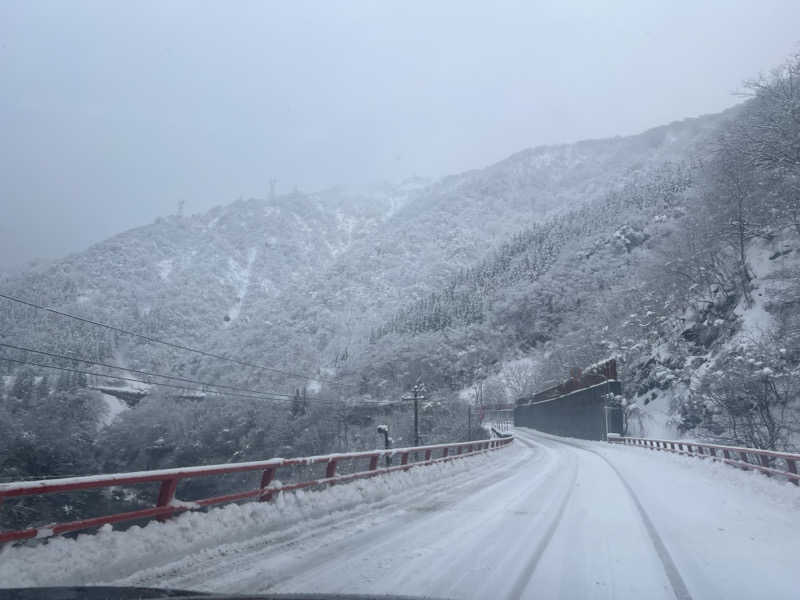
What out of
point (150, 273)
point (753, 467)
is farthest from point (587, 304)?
point (150, 273)

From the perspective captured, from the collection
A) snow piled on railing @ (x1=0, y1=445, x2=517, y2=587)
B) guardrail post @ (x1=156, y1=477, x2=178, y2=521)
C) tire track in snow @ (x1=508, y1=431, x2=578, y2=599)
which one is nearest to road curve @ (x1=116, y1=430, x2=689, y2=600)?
tire track in snow @ (x1=508, y1=431, x2=578, y2=599)

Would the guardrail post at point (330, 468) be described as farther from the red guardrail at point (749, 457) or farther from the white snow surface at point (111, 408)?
the white snow surface at point (111, 408)

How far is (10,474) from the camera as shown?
29500 mm

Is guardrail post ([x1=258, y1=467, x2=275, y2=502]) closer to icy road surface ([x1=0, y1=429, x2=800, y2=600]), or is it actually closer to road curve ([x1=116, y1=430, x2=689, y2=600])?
icy road surface ([x1=0, y1=429, x2=800, y2=600])

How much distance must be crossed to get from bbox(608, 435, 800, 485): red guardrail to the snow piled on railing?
1014 cm

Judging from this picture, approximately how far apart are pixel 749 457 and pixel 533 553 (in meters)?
18.1

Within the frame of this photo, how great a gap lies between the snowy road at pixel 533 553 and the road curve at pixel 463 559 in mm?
17

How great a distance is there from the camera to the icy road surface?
5266 millimetres

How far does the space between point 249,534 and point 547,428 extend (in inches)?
2975

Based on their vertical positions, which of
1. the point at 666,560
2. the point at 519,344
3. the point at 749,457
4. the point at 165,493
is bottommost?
the point at 749,457

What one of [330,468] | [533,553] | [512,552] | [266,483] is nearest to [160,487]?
[266,483]

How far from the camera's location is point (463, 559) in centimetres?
628

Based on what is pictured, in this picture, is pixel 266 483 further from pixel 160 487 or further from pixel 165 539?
pixel 165 539

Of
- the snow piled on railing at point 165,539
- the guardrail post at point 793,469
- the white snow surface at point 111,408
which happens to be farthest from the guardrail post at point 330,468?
the white snow surface at point 111,408
